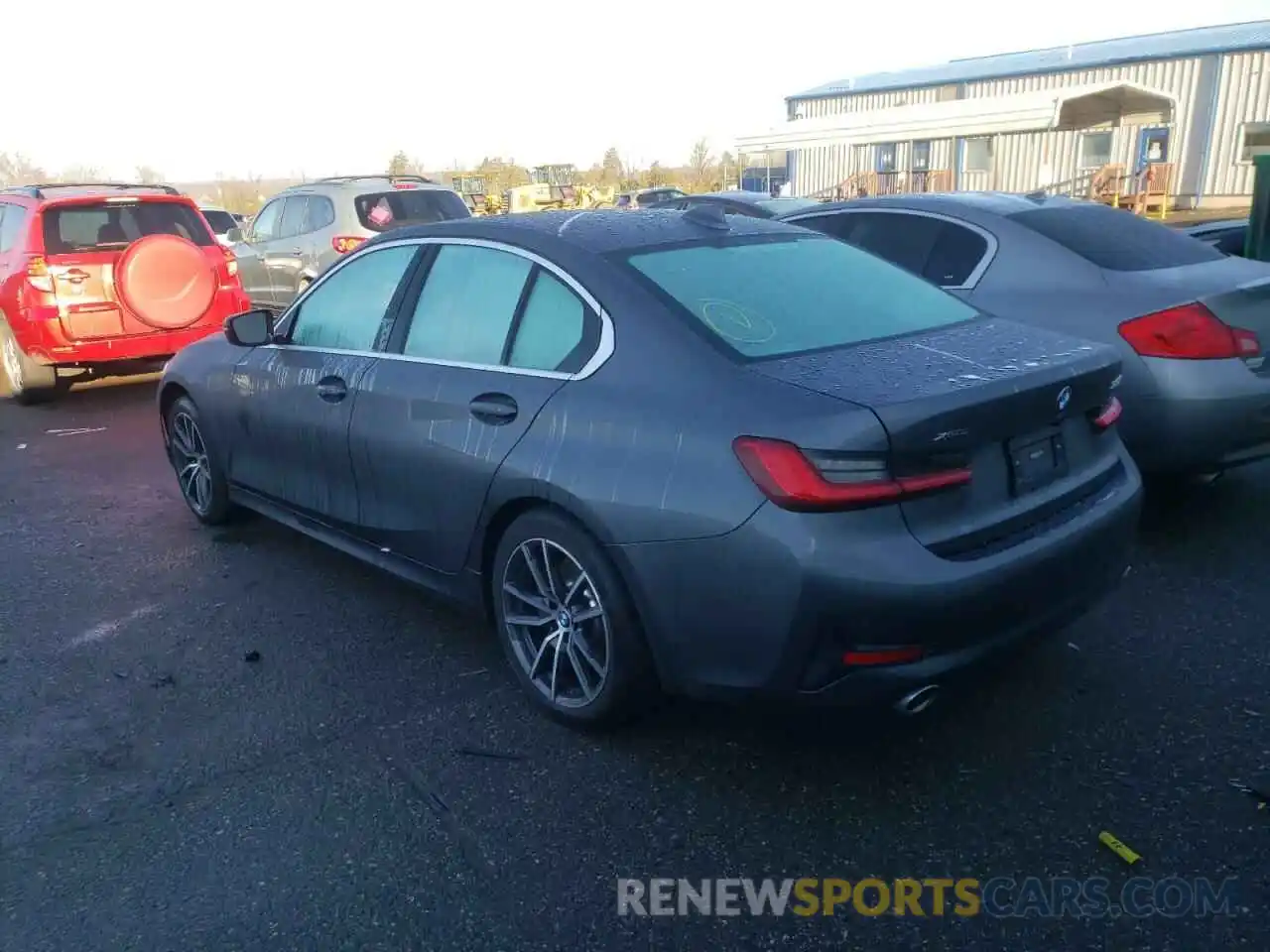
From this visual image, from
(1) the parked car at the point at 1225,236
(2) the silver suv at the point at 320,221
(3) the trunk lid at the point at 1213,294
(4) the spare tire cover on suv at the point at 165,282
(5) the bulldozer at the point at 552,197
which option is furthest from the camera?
(5) the bulldozer at the point at 552,197

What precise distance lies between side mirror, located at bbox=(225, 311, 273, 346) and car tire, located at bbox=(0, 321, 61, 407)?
5.19 meters

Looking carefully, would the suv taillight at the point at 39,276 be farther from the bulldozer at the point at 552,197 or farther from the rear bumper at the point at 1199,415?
the bulldozer at the point at 552,197

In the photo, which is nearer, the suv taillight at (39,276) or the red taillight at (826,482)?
the red taillight at (826,482)

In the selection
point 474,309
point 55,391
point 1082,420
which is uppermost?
point 474,309

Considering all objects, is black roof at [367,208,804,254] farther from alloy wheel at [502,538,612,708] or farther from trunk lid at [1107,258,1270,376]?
trunk lid at [1107,258,1270,376]

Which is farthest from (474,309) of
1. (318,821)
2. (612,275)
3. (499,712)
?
(318,821)

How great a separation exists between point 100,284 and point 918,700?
792cm

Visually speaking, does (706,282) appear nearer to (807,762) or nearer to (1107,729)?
(807,762)

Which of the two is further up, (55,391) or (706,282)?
(706,282)

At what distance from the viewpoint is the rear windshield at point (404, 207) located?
11.4 metres

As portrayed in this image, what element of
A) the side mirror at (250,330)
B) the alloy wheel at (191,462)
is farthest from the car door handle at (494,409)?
the alloy wheel at (191,462)

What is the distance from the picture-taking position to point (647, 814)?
9.55ft

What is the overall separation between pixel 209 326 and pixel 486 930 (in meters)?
7.59

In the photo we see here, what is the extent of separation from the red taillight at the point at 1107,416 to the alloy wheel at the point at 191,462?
4104mm
